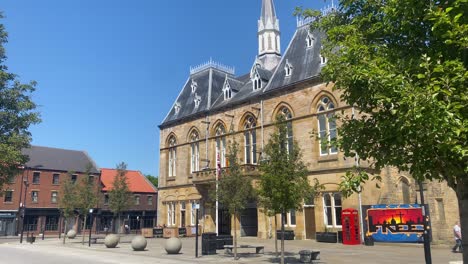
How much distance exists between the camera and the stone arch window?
29812 millimetres

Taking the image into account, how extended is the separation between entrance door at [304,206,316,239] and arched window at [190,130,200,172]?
15171 millimetres

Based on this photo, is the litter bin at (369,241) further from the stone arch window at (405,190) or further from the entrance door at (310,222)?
the entrance door at (310,222)

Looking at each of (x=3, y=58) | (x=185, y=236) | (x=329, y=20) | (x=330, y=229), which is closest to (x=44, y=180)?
(x=185, y=236)

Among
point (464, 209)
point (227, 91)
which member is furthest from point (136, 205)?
point (464, 209)

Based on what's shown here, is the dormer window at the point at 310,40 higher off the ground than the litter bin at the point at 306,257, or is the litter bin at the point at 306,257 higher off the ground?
the dormer window at the point at 310,40

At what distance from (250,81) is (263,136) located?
8731 mm

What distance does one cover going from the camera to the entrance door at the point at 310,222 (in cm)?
3145

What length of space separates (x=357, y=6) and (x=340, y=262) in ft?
41.3

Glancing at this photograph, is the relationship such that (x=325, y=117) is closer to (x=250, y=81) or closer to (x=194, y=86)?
(x=250, y=81)

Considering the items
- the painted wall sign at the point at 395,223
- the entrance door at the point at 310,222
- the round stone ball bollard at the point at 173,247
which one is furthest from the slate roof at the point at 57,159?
the painted wall sign at the point at 395,223

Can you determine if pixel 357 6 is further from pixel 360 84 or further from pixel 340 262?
pixel 340 262

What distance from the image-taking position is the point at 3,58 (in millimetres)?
14844

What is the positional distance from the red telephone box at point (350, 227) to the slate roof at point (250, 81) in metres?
11.2

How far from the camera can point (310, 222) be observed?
104 ft
